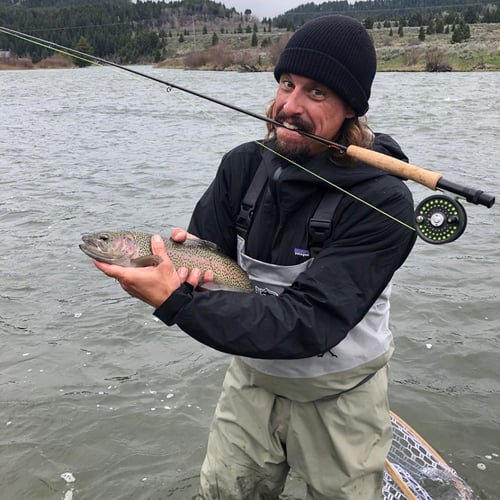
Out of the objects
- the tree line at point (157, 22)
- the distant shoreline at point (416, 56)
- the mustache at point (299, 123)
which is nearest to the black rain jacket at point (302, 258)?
the mustache at point (299, 123)

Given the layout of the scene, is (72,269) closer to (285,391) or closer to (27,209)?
(27,209)

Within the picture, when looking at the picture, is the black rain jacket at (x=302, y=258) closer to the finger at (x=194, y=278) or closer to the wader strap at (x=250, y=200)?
the wader strap at (x=250, y=200)

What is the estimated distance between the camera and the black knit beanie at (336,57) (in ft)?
8.78

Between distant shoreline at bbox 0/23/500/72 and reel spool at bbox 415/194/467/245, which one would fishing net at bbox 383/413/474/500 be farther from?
distant shoreline at bbox 0/23/500/72

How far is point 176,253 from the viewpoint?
269 cm

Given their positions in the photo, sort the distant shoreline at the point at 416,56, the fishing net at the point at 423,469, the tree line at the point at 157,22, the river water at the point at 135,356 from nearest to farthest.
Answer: the fishing net at the point at 423,469 → the river water at the point at 135,356 → the distant shoreline at the point at 416,56 → the tree line at the point at 157,22

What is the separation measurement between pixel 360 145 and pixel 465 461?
268 cm

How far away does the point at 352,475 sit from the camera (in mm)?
2777

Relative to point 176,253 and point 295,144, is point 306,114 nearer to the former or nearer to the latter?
point 295,144

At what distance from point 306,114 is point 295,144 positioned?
5.7 inches

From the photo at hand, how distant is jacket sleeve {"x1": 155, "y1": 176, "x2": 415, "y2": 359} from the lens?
2.22 m

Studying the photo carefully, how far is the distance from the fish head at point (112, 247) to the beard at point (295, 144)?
32.3 inches

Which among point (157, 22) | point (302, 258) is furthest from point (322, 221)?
point (157, 22)

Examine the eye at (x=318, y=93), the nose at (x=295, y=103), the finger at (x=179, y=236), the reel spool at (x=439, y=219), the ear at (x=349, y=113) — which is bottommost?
the finger at (x=179, y=236)
